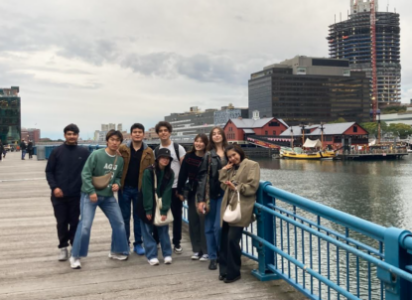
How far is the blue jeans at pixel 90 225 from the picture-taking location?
5.44m

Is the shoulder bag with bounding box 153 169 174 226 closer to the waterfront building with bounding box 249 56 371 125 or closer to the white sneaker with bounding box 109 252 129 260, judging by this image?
the white sneaker with bounding box 109 252 129 260

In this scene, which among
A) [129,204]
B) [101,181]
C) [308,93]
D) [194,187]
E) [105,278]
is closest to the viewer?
[105,278]

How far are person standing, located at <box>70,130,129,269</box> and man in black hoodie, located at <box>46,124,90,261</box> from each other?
229 mm

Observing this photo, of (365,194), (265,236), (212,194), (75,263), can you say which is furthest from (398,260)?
(365,194)

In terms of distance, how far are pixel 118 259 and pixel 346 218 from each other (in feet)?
11.2

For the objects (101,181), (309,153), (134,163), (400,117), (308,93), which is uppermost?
(308,93)

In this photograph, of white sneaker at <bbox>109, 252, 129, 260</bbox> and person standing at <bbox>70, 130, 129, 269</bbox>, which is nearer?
person standing at <bbox>70, 130, 129, 269</bbox>

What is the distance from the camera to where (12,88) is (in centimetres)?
9512

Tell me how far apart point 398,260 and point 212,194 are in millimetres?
2684

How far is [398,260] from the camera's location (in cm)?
295

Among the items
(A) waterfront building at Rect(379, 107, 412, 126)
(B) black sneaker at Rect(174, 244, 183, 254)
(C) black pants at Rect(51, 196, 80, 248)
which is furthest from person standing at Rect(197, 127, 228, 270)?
(A) waterfront building at Rect(379, 107, 412, 126)

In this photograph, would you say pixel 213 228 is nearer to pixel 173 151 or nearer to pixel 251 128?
pixel 173 151

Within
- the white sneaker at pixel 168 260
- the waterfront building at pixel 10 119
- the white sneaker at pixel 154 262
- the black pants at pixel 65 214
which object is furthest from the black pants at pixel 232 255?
the waterfront building at pixel 10 119

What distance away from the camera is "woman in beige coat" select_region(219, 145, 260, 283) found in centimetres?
472
